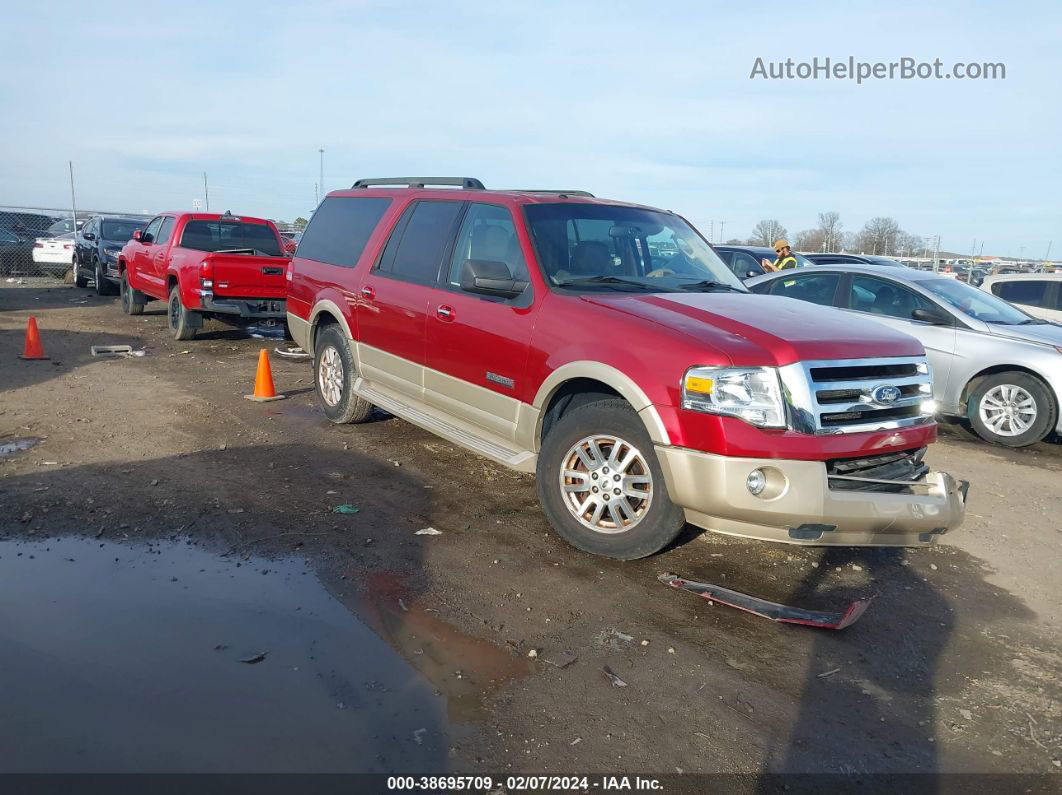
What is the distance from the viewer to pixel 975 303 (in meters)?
9.01

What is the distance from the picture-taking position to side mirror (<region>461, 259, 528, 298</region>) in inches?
199

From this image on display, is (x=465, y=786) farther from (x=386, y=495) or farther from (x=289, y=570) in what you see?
(x=386, y=495)

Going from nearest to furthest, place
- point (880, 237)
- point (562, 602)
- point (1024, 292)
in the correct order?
point (562, 602) → point (1024, 292) → point (880, 237)

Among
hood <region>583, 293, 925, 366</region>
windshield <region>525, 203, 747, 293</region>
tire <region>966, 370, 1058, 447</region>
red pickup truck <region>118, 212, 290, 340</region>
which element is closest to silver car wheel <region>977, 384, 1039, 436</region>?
tire <region>966, 370, 1058, 447</region>

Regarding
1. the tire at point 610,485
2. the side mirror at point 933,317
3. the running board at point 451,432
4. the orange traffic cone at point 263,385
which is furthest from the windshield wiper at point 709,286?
the orange traffic cone at point 263,385

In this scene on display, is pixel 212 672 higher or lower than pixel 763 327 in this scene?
lower

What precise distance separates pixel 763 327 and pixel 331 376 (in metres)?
4.33

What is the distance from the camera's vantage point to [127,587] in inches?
162

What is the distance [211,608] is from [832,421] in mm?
3217

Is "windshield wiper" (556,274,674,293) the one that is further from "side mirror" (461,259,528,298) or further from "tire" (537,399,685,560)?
"tire" (537,399,685,560)

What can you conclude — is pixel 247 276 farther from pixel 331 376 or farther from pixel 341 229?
pixel 331 376

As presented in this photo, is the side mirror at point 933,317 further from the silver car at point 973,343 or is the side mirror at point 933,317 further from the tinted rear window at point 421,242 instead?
the tinted rear window at point 421,242

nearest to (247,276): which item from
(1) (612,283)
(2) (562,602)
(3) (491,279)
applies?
(3) (491,279)

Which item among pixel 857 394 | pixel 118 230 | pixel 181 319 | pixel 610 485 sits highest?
pixel 118 230
